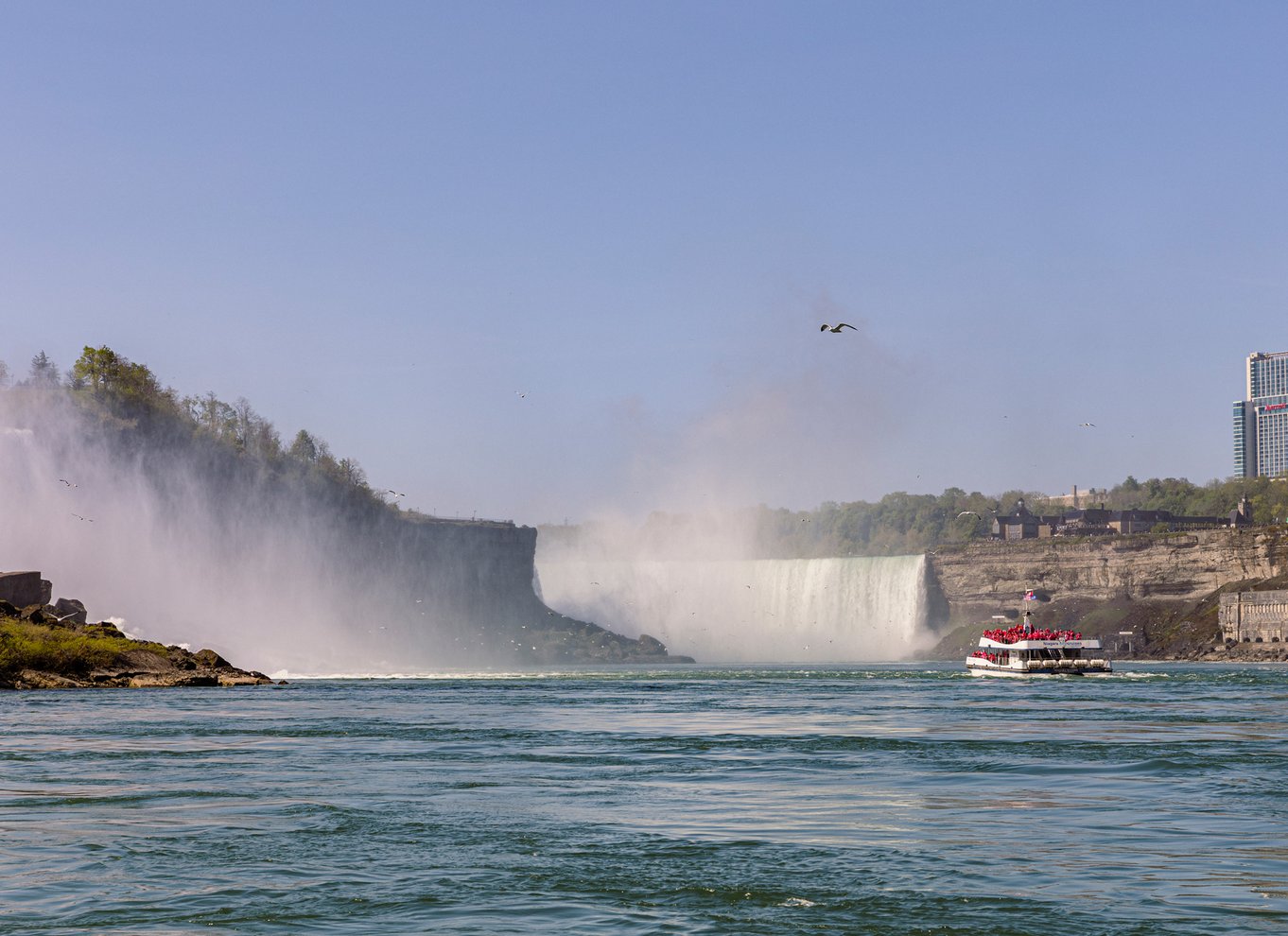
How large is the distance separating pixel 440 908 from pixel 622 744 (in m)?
20.5

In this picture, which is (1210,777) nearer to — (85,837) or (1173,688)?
(85,837)

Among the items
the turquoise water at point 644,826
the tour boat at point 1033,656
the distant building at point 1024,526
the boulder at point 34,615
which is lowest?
the turquoise water at point 644,826

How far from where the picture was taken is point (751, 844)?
19.3 metres

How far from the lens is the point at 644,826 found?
21.2 m

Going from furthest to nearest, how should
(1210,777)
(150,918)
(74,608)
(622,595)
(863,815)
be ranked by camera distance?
1. (622,595)
2. (74,608)
3. (1210,777)
4. (863,815)
5. (150,918)

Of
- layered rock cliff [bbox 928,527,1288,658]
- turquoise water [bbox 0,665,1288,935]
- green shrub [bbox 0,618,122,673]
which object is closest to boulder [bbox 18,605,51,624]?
green shrub [bbox 0,618,122,673]

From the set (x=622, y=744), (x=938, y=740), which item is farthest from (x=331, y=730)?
(x=938, y=740)

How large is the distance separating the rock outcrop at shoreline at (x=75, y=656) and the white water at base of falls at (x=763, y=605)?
86.5 m

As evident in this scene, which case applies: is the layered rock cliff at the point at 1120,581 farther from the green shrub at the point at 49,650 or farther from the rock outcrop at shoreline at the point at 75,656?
the green shrub at the point at 49,650

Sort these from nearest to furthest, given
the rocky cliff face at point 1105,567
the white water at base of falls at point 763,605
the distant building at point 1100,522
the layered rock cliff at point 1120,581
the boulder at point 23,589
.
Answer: the boulder at point 23,589 → the layered rock cliff at point 1120,581 → the rocky cliff face at point 1105,567 → the white water at base of falls at point 763,605 → the distant building at point 1100,522

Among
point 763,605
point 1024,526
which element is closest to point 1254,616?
point 763,605

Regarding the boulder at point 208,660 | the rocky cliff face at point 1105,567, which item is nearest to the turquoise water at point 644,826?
the boulder at point 208,660

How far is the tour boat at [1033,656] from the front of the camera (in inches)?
3228

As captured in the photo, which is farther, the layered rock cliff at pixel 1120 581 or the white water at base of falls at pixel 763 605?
the white water at base of falls at pixel 763 605
